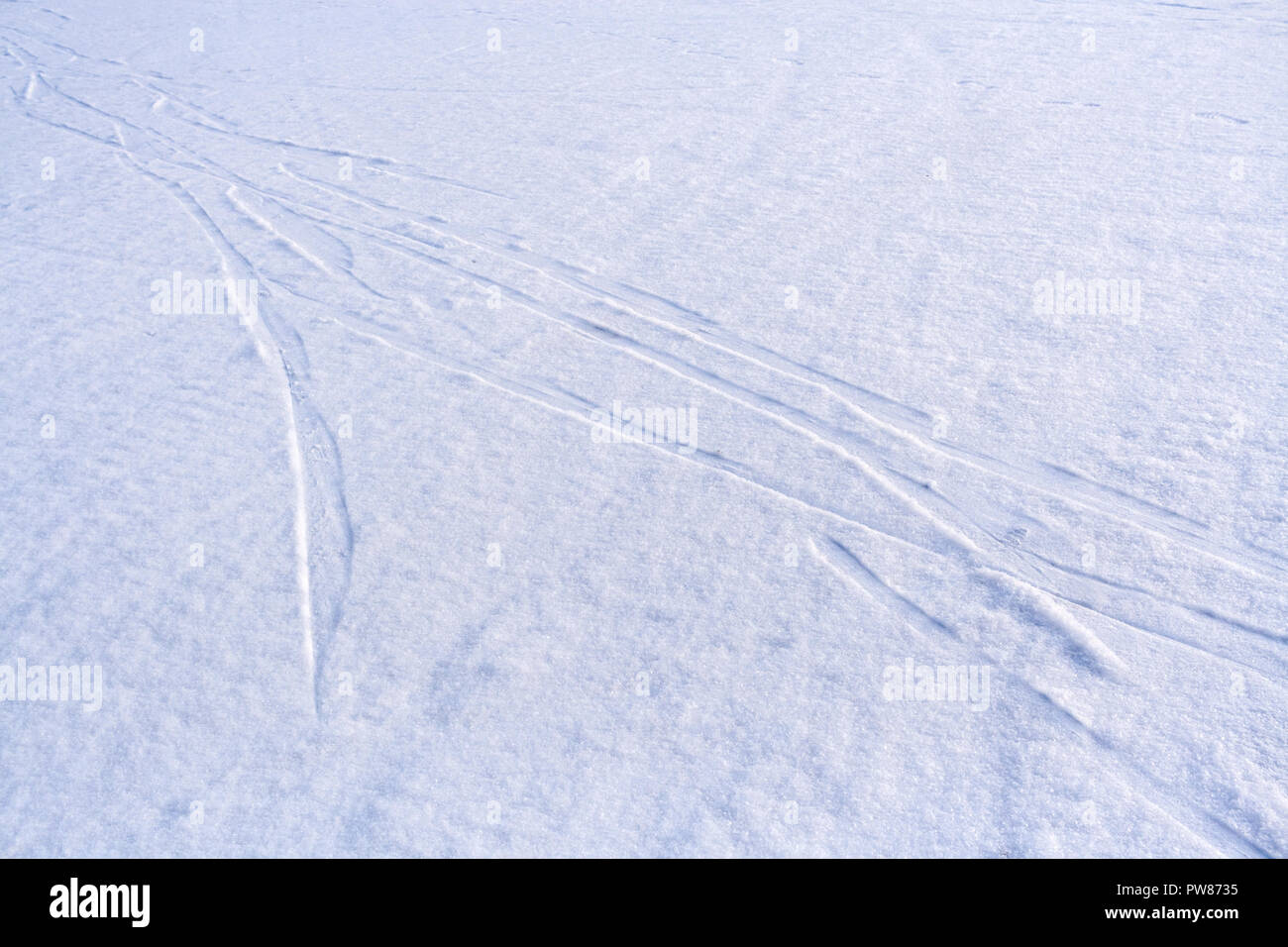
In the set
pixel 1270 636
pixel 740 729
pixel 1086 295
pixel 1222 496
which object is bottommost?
pixel 740 729

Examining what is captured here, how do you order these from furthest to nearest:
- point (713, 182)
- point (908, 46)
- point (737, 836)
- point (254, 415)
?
1. point (908, 46)
2. point (713, 182)
3. point (254, 415)
4. point (737, 836)

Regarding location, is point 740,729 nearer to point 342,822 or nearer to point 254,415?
point 342,822

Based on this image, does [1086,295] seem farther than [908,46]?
No

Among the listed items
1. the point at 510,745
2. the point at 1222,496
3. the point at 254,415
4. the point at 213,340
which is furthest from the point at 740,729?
the point at 213,340

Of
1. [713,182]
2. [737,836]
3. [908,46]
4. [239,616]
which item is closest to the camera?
[737,836]

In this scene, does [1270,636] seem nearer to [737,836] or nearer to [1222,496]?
[1222,496]

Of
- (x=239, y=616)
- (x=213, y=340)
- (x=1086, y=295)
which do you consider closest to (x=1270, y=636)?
(x=1086, y=295)

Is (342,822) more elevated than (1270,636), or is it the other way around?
(1270,636)
